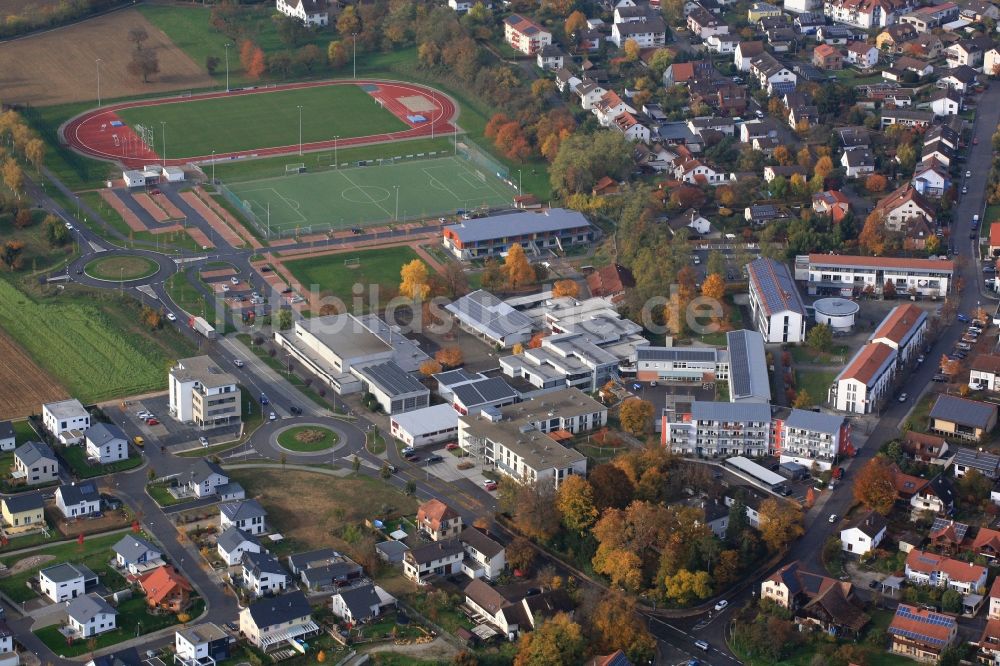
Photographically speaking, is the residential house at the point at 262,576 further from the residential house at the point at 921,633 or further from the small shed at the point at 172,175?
the small shed at the point at 172,175

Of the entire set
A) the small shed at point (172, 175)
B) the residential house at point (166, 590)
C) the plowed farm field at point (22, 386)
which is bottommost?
the small shed at point (172, 175)

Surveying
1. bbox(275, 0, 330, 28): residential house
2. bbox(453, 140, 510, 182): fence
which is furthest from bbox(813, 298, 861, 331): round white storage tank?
bbox(275, 0, 330, 28): residential house

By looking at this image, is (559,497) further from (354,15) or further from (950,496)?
(354,15)

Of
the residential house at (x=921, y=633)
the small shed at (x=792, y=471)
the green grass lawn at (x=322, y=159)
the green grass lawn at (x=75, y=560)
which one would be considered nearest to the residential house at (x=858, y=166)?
the green grass lawn at (x=322, y=159)

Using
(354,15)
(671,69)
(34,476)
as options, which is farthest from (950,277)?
(354,15)

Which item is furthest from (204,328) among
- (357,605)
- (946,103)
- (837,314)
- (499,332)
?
(946,103)

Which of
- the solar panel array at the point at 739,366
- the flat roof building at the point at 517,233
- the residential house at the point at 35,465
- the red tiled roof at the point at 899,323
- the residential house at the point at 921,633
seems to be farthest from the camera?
the flat roof building at the point at 517,233
